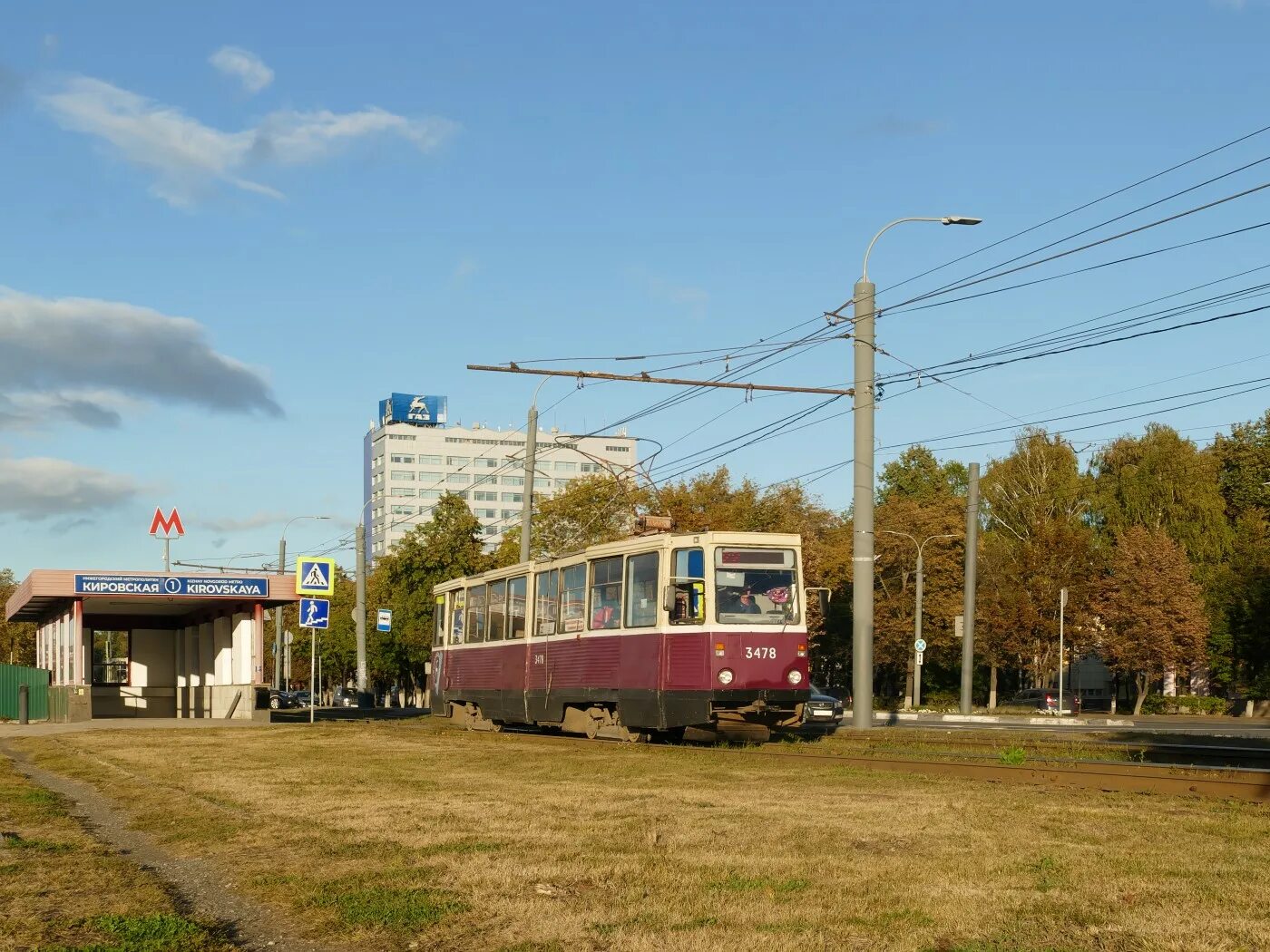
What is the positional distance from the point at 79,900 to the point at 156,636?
4185cm

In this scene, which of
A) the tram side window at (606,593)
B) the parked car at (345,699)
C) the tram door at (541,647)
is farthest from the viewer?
the parked car at (345,699)

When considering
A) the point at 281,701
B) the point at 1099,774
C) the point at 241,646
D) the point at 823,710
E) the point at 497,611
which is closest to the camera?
the point at 1099,774

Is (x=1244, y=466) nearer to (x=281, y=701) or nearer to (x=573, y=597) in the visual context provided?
(x=281, y=701)

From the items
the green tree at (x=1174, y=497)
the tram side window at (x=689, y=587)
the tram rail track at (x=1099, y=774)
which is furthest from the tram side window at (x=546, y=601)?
the green tree at (x=1174, y=497)

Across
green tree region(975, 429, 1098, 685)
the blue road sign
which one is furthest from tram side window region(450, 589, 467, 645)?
green tree region(975, 429, 1098, 685)

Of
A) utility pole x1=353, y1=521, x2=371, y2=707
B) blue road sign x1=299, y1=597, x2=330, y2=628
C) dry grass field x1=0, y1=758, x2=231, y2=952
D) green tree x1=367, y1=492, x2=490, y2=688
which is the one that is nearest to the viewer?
dry grass field x1=0, y1=758, x2=231, y2=952

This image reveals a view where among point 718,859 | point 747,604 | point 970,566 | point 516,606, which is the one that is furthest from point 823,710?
point 718,859

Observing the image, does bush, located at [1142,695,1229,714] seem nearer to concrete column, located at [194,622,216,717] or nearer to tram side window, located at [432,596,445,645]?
tram side window, located at [432,596,445,645]

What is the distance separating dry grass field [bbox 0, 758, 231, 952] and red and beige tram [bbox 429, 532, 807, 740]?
11.0 m

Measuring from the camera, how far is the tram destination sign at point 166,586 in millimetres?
36500

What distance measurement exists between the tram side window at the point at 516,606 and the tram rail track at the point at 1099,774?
382 inches

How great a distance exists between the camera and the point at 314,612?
32.4 meters

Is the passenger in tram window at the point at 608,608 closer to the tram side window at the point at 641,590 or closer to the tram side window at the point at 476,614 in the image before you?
the tram side window at the point at 641,590

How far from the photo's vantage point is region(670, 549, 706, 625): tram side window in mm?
21391
